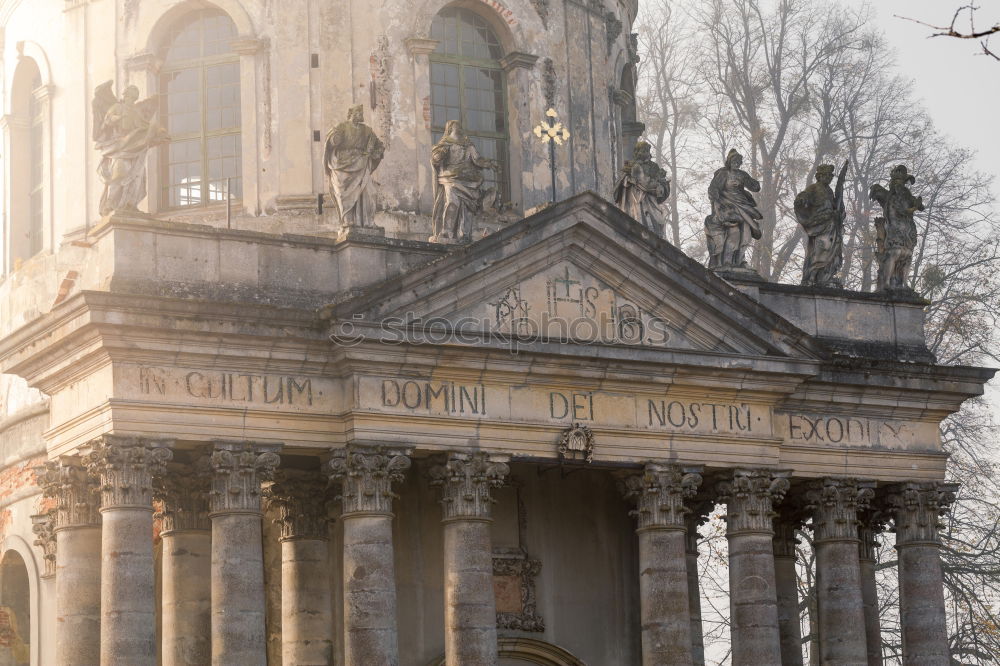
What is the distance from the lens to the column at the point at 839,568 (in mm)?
30734

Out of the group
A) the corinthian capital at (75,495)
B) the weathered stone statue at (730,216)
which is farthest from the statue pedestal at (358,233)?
the weathered stone statue at (730,216)

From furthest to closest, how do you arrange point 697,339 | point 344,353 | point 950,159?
1. point 950,159
2. point 697,339
3. point 344,353

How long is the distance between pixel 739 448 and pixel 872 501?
3526mm

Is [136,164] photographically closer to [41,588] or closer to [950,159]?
[41,588]

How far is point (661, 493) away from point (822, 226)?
17.6 feet

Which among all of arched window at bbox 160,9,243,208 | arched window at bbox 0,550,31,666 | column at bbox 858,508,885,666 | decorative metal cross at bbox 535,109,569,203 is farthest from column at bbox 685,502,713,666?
arched window at bbox 0,550,31,666

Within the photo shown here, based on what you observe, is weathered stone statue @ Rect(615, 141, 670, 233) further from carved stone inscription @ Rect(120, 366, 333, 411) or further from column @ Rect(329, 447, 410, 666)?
carved stone inscription @ Rect(120, 366, 333, 411)

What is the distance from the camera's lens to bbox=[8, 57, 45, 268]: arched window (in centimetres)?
3509

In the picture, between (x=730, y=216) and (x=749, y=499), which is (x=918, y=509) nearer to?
(x=749, y=499)

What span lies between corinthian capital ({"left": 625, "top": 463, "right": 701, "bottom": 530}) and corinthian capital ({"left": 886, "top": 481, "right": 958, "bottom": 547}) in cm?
402

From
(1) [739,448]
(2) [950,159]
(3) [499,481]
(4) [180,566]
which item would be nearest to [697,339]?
(1) [739,448]

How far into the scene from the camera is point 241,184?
108ft

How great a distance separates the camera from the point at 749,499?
98.9 feet

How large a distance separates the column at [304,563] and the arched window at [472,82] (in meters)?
7.09
